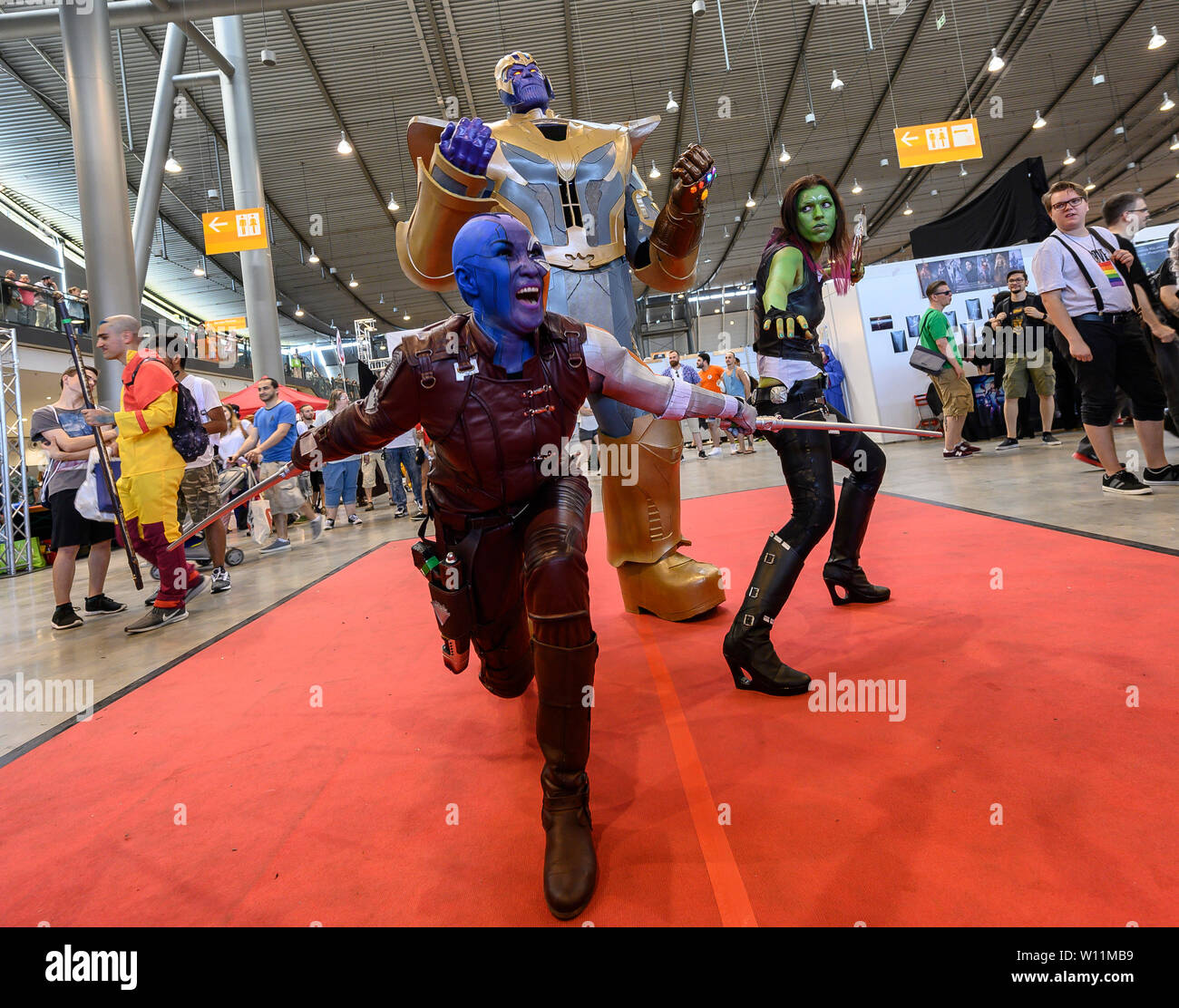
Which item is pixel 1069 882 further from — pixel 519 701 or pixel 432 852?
pixel 519 701

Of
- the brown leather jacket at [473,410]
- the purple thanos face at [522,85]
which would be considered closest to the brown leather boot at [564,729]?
the brown leather jacket at [473,410]

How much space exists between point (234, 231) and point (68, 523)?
827 centimetres

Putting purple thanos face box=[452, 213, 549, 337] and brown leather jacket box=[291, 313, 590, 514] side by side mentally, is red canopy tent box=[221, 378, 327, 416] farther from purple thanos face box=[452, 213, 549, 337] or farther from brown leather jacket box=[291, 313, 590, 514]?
purple thanos face box=[452, 213, 549, 337]

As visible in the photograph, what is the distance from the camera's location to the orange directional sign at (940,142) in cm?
1043

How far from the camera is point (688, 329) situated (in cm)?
2528

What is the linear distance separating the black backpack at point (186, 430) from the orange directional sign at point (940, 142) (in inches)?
417

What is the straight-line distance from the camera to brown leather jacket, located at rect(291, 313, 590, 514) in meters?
1.63

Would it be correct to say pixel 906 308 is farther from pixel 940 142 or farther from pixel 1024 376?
pixel 1024 376

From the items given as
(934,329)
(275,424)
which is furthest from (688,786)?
(934,329)

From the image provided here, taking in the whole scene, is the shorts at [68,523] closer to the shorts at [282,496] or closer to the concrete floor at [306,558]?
the concrete floor at [306,558]

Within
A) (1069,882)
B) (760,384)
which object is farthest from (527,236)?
(1069,882)

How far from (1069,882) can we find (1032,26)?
18455 millimetres

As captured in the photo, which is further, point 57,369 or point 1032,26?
point 1032,26

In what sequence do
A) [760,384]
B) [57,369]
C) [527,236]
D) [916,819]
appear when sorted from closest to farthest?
[916,819] → [527,236] → [760,384] → [57,369]
